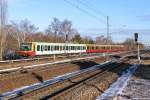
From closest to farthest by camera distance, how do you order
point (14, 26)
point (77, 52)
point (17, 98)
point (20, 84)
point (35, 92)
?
point (17, 98)
point (35, 92)
point (20, 84)
point (77, 52)
point (14, 26)

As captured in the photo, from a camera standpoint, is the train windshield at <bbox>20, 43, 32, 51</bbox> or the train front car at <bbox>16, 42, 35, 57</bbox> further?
the train windshield at <bbox>20, 43, 32, 51</bbox>

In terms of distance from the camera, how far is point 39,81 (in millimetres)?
24438

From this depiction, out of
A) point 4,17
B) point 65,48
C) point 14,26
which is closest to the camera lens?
point 4,17

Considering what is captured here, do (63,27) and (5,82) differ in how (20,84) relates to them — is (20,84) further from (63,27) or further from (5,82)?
(63,27)

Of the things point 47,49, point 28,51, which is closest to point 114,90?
point 28,51

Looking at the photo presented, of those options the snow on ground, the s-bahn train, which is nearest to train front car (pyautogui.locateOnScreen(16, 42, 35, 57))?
the s-bahn train

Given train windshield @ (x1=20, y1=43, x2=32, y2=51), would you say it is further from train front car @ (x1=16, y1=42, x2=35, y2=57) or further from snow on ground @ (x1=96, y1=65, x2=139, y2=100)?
snow on ground @ (x1=96, y1=65, x2=139, y2=100)

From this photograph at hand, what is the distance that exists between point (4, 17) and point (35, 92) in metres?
35.9

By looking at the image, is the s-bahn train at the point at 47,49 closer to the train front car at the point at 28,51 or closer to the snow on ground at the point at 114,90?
the train front car at the point at 28,51

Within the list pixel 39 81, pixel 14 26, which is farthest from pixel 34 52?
pixel 14 26

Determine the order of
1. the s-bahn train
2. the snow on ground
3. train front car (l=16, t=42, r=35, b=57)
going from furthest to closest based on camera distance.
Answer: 1. the s-bahn train
2. train front car (l=16, t=42, r=35, b=57)
3. the snow on ground

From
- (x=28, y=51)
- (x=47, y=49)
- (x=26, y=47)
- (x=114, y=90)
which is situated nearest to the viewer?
(x=114, y=90)

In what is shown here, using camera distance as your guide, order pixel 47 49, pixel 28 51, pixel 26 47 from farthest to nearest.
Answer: pixel 47 49 → pixel 26 47 → pixel 28 51

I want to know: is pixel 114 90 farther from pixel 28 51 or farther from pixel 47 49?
pixel 47 49
